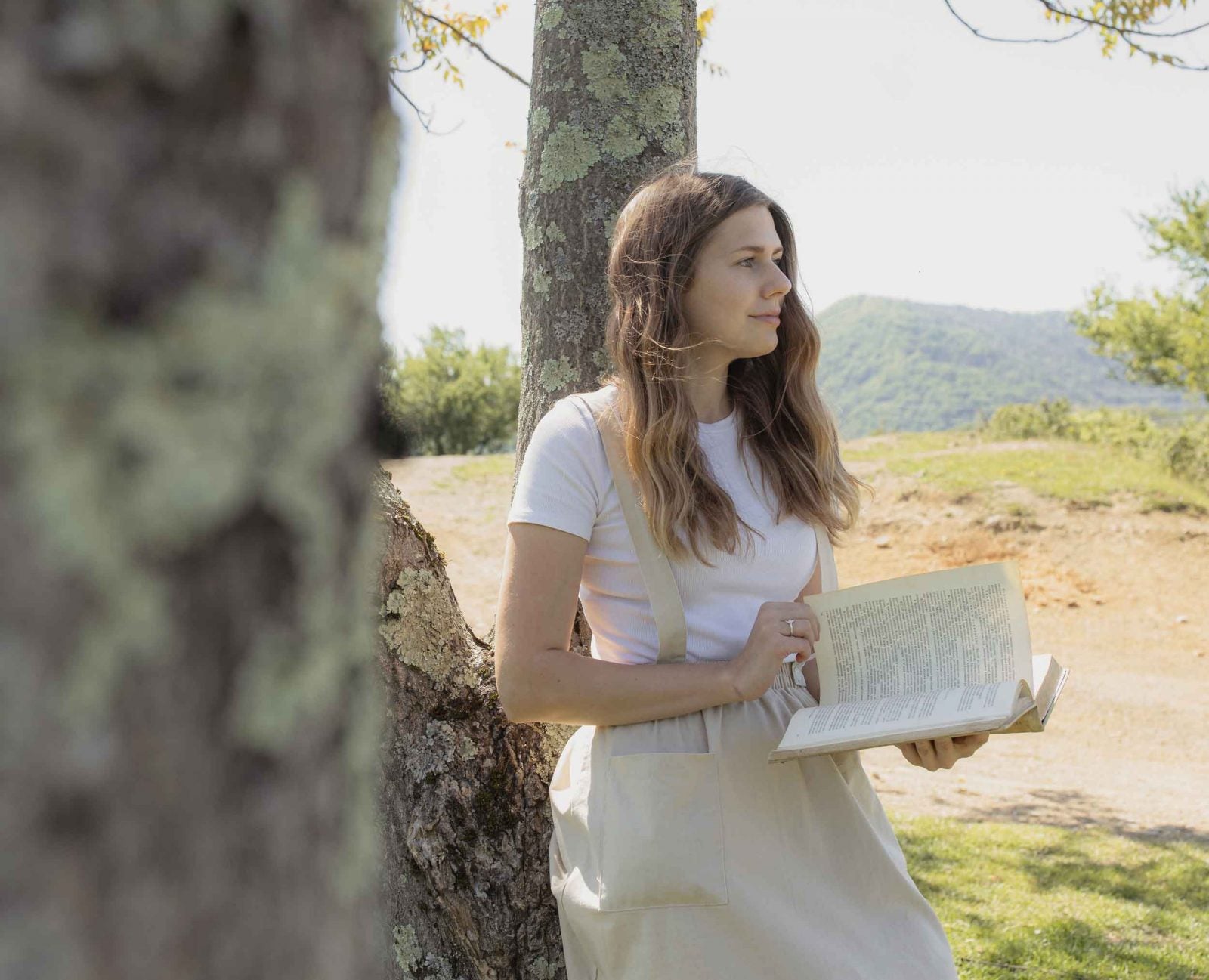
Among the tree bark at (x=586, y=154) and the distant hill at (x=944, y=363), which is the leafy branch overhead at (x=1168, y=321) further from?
the distant hill at (x=944, y=363)

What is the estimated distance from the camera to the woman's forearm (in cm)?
174

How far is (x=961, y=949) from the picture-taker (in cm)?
402

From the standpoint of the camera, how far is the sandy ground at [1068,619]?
6.55 m

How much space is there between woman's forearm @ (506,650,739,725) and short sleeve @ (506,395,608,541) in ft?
0.66

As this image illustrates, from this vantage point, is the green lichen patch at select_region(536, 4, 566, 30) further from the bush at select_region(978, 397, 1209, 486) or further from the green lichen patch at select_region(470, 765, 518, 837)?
the bush at select_region(978, 397, 1209, 486)

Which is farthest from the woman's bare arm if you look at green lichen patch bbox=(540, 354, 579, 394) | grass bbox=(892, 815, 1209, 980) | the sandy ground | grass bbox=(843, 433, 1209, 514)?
grass bbox=(843, 433, 1209, 514)

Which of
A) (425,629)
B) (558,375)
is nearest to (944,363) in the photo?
(558,375)

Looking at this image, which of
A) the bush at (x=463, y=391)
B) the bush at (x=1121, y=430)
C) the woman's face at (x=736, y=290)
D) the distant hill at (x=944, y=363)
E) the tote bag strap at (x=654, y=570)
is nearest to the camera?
the tote bag strap at (x=654, y=570)

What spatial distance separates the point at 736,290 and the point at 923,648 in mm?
686

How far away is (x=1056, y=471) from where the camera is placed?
11.6 meters

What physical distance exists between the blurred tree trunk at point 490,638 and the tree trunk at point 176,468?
1.68 meters

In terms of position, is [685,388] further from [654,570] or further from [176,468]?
[176,468]

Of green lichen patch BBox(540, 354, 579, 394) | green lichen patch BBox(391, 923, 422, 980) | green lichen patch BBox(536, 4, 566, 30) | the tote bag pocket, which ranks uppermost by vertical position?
green lichen patch BBox(536, 4, 566, 30)

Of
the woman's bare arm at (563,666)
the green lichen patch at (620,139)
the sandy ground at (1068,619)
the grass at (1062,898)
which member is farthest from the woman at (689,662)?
the sandy ground at (1068,619)
